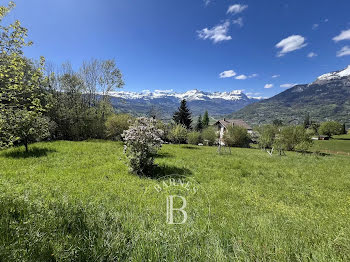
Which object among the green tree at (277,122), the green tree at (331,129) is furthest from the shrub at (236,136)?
the green tree at (331,129)

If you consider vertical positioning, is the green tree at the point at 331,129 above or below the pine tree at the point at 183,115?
below

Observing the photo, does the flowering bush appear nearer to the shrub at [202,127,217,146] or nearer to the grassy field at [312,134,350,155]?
the shrub at [202,127,217,146]

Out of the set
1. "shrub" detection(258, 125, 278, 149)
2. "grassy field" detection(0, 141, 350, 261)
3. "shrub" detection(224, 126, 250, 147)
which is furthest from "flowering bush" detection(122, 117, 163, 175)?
"shrub" detection(224, 126, 250, 147)

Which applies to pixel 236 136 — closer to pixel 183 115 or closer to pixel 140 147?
pixel 183 115

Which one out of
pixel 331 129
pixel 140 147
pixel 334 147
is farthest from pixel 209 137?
pixel 331 129

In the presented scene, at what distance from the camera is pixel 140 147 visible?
29.4ft

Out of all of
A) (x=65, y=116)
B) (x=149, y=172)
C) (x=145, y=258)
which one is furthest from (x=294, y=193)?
(x=65, y=116)

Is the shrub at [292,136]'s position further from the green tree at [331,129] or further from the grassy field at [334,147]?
the green tree at [331,129]

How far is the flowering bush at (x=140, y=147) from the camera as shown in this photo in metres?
8.70

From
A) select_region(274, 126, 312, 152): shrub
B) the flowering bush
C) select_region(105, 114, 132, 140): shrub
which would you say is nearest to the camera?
the flowering bush

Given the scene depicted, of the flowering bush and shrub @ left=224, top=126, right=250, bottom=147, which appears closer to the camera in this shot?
the flowering bush

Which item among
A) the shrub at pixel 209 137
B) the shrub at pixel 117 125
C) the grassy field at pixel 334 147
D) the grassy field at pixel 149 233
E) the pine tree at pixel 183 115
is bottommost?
the grassy field at pixel 334 147

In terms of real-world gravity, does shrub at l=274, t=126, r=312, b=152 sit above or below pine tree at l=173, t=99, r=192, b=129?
below

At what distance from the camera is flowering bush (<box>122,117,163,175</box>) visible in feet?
28.5
